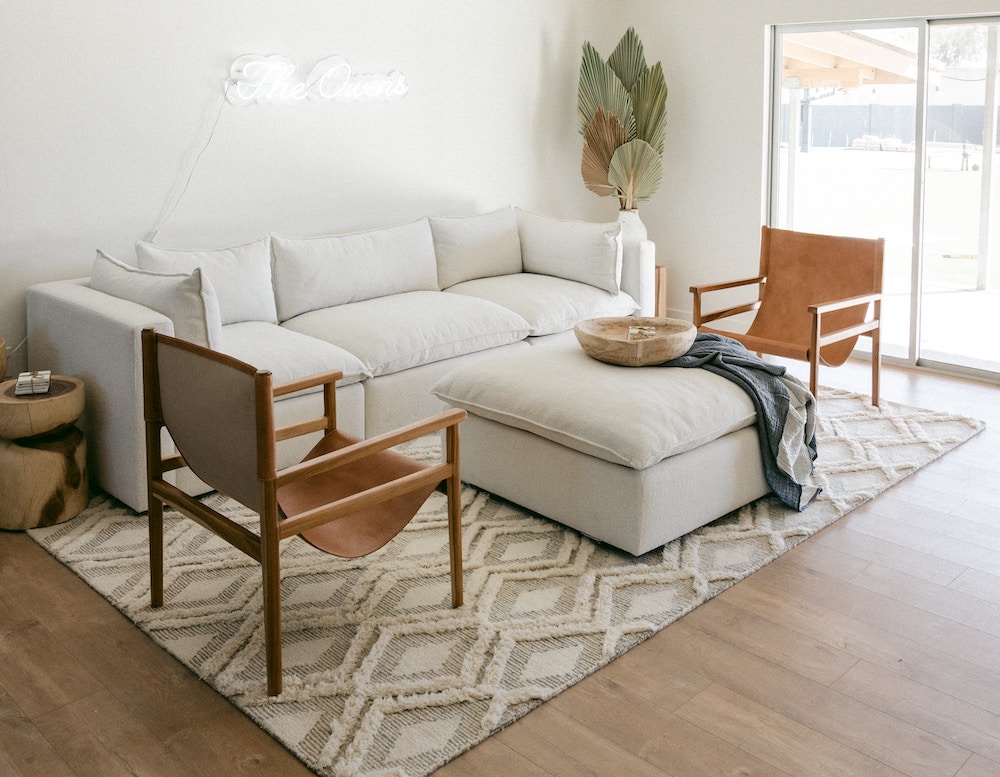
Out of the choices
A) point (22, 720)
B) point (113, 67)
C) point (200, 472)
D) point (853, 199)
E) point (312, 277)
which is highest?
point (113, 67)

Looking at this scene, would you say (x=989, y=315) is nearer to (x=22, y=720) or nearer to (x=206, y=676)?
(x=206, y=676)

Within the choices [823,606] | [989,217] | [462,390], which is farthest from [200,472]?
[989,217]

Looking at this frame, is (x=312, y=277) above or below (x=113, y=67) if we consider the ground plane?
below

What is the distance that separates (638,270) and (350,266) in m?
1.49

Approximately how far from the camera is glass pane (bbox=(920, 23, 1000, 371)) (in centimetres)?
491

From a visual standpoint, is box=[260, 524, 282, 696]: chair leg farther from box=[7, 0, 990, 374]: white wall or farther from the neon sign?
the neon sign

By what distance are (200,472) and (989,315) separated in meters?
4.20

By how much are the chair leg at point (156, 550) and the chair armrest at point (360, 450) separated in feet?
1.73

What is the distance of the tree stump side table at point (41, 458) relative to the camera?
3.28m

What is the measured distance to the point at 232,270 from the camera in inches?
163

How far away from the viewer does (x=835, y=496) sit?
3621 mm

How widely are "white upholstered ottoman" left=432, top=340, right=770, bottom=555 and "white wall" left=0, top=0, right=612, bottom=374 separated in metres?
1.70

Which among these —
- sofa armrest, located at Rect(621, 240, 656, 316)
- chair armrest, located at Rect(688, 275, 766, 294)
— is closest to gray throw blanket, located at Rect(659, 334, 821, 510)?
chair armrest, located at Rect(688, 275, 766, 294)

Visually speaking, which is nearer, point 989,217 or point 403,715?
point 403,715
